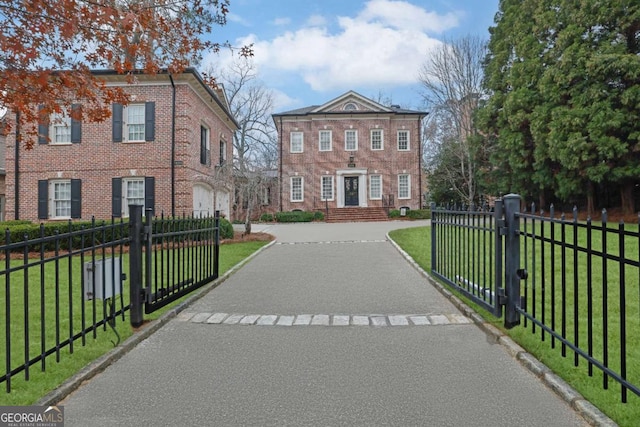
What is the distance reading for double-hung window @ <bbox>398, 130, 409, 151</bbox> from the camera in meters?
33.2

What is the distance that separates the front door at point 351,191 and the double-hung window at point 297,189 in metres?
3.26

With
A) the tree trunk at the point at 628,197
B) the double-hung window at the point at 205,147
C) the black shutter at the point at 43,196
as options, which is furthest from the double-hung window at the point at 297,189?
the tree trunk at the point at 628,197

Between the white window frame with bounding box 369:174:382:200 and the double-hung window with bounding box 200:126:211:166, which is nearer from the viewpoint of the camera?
the double-hung window with bounding box 200:126:211:166

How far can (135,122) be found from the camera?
57.5 ft

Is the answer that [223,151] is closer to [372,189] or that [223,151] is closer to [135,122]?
[135,122]

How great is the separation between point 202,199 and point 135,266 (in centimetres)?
1493

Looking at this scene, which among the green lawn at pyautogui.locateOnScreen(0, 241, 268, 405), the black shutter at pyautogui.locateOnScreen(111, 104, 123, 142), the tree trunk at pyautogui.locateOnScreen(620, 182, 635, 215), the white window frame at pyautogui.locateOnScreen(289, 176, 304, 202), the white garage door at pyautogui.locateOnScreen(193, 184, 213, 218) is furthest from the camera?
the white window frame at pyautogui.locateOnScreen(289, 176, 304, 202)

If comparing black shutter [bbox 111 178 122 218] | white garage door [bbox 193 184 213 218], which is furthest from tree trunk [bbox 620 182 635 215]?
black shutter [bbox 111 178 122 218]

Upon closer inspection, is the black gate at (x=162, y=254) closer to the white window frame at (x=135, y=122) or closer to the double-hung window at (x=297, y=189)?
the white window frame at (x=135, y=122)

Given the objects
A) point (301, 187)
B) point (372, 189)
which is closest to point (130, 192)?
point (301, 187)

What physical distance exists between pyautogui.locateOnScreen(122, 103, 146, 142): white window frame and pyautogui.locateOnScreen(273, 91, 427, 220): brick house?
52.5 feet

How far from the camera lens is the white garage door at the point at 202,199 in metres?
18.6

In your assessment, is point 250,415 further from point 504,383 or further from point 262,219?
point 262,219

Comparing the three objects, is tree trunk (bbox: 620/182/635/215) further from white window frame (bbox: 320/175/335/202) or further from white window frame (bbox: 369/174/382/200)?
white window frame (bbox: 320/175/335/202)
